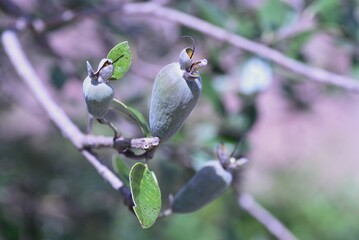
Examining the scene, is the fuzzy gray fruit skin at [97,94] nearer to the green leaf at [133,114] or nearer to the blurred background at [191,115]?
the green leaf at [133,114]

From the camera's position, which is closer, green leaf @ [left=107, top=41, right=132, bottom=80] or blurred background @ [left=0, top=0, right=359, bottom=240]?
green leaf @ [left=107, top=41, right=132, bottom=80]

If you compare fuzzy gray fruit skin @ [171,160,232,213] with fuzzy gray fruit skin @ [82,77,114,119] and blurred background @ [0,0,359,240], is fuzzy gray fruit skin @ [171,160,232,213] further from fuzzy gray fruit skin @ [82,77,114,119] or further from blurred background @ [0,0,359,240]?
blurred background @ [0,0,359,240]

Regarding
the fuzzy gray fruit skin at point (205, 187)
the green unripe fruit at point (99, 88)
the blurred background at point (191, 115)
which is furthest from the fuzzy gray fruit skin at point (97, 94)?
the blurred background at point (191, 115)

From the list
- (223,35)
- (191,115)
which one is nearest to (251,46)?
(223,35)

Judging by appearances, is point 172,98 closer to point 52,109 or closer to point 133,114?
point 133,114

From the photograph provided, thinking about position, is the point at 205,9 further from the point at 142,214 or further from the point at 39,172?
the point at 39,172

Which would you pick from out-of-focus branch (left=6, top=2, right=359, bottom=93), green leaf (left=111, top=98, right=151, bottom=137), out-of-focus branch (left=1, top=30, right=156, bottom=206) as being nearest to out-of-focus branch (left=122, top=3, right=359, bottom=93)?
out-of-focus branch (left=6, top=2, right=359, bottom=93)

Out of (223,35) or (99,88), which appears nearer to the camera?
(99,88)
